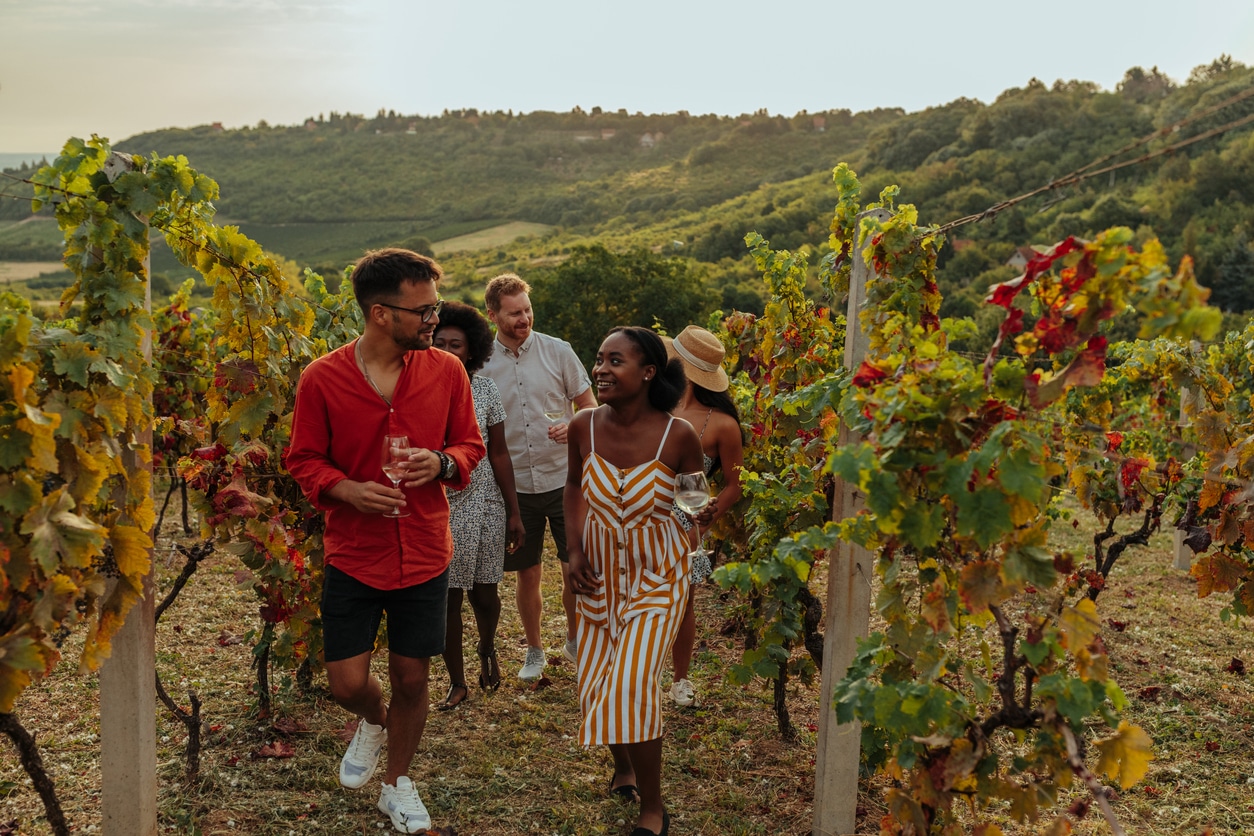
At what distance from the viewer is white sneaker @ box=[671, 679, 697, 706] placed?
4891 millimetres

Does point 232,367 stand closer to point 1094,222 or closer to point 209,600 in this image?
point 209,600

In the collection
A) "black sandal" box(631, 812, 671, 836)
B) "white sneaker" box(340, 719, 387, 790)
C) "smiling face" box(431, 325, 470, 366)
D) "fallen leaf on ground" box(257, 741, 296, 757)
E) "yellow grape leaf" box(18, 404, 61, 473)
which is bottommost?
"fallen leaf on ground" box(257, 741, 296, 757)

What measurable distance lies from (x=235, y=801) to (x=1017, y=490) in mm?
3076

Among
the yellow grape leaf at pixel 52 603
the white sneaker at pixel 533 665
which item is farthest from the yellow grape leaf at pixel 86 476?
the white sneaker at pixel 533 665

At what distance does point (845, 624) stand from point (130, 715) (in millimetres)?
2286

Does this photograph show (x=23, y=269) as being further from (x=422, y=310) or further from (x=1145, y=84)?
(x=1145, y=84)

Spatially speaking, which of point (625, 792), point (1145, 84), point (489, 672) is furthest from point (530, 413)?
point (1145, 84)

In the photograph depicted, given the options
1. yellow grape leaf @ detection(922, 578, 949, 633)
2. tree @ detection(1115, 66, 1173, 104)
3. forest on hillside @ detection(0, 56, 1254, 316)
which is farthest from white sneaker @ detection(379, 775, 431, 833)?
tree @ detection(1115, 66, 1173, 104)

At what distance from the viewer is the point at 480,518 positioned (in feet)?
15.1

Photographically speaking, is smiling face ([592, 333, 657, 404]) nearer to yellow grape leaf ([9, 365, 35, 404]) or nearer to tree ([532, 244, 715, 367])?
yellow grape leaf ([9, 365, 35, 404])

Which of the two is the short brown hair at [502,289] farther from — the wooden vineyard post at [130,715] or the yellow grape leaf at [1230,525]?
the yellow grape leaf at [1230,525]

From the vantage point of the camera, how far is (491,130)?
284 feet

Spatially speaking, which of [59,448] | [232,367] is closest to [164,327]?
[232,367]

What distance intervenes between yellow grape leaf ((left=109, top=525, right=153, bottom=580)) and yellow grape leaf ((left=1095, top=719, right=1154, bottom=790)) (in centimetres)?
255
